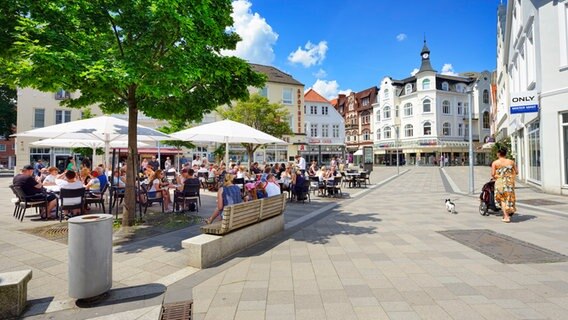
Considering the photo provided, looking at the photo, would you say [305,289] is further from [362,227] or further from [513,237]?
[513,237]

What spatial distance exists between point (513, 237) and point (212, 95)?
288 inches

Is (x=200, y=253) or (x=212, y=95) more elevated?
(x=212, y=95)

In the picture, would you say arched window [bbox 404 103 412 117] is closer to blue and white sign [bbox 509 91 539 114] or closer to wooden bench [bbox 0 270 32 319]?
blue and white sign [bbox 509 91 539 114]

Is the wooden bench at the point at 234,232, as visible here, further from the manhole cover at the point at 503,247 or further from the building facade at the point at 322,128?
the building facade at the point at 322,128

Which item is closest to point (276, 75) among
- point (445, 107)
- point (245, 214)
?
point (445, 107)

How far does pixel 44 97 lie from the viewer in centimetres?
3039

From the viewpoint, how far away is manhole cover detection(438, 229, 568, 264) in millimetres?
4996

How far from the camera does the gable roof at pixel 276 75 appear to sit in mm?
41281

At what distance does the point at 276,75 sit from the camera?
42.5 m

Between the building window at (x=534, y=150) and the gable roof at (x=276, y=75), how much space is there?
98.7 feet

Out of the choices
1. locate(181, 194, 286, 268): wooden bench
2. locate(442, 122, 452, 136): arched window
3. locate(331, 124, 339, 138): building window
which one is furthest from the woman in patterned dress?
locate(442, 122, 452, 136): arched window

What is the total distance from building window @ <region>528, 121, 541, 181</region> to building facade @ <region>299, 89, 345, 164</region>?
3104cm

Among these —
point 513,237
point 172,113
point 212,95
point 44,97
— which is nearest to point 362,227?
point 513,237

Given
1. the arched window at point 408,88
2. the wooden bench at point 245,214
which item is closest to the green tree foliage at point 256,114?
the wooden bench at point 245,214
